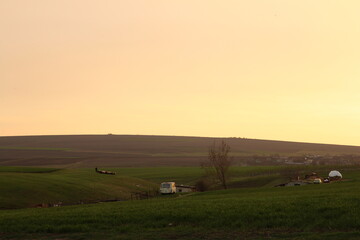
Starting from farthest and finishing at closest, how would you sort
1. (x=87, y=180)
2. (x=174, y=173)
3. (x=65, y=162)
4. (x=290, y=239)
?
(x=65, y=162)
(x=174, y=173)
(x=87, y=180)
(x=290, y=239)

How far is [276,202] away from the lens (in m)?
32.5

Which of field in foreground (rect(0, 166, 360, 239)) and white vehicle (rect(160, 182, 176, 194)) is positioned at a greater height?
field in foreground (rect(0, 166, 360, 239))

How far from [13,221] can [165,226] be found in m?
10.7

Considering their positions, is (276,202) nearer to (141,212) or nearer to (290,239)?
(141,212)

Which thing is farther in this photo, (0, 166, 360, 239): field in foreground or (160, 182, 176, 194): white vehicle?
(160, 182, 176, 194): white vehicle

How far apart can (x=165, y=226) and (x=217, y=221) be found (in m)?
2.88

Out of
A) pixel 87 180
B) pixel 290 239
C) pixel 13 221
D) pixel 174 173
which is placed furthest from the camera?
pixel 174 173

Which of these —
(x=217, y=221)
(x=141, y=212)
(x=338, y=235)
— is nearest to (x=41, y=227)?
(x=141, y=212)

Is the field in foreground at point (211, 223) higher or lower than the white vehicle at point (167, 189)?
higher

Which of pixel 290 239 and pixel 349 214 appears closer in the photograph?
pixel 290 239

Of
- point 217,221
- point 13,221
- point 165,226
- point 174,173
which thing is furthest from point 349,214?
point 174,173

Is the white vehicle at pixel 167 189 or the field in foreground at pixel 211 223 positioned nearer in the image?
the field in foreground at pixel 211 223

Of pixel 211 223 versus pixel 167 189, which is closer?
pixel 211 223

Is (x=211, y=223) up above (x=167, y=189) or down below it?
above
